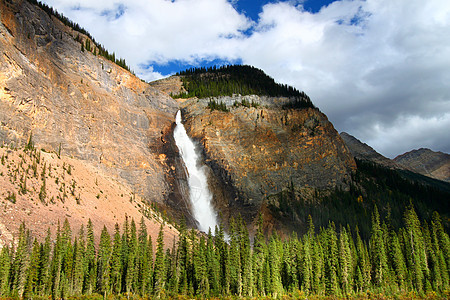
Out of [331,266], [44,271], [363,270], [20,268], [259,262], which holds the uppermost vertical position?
[259,262]

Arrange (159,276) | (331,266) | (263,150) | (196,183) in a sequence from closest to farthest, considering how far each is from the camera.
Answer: (159,276) → (331,266) → (196,183) → (263,150)

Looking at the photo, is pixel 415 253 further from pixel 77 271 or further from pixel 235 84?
pixel 235 84

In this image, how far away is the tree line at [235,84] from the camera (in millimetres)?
156875

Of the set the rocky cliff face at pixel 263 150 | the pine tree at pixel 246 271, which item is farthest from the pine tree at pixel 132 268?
the rocky cliff face at pixel 263 150

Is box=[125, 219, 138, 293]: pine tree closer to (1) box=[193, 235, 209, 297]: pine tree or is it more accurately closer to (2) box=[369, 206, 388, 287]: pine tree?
(1) box=[193, 235, 209, 297]: pine tree

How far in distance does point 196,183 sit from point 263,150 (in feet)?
84.4

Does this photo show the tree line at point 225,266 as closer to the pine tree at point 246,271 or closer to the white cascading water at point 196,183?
the pine tree at point 246,271

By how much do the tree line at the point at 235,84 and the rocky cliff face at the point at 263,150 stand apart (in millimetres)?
6545

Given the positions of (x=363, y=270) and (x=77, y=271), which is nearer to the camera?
(x=77, y=271)

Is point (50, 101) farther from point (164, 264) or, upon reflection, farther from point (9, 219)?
point (164, 264)

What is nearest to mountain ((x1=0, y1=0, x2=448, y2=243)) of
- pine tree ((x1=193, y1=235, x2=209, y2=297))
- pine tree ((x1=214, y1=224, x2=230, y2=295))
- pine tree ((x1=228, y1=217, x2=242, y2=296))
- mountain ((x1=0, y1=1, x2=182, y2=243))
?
mountain ((x1=0, y1=1, x2=182, y2=243))

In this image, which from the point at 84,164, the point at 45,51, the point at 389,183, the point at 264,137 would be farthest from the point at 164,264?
the point at 389,183

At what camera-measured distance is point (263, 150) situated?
447 ft

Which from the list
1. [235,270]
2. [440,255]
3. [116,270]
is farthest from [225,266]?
[440,255]
